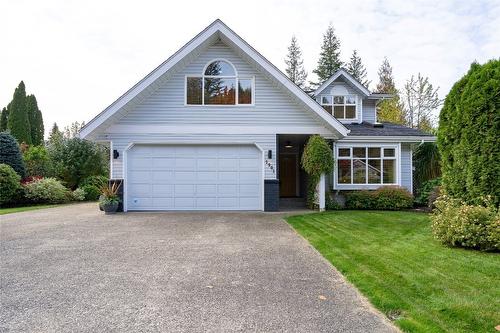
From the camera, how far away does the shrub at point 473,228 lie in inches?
245

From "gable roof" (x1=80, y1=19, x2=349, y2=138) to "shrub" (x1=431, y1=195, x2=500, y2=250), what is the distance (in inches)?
248

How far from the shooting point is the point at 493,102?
6898mm

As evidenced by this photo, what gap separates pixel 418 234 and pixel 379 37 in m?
11.1

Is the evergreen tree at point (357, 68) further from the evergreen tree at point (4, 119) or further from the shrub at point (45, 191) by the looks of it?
the evergreen tree at point (4, 119)

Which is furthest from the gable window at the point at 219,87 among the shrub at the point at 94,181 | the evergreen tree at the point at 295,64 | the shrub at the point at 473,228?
the evergreen tree at the point at 295,64

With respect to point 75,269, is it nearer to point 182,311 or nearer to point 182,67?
point 182,311

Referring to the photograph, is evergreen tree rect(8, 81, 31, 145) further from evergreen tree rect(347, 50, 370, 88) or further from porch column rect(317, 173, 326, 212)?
evergreen tree rect(347, 50, 370, 88)

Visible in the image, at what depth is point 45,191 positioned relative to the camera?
17219 mm

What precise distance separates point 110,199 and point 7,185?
7847 millimetres

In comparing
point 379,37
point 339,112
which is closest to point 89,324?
point 339,112

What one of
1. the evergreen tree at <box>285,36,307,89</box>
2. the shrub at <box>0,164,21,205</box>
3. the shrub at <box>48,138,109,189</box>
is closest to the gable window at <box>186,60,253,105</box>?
the shrub at <box>0,164,21,205</box>

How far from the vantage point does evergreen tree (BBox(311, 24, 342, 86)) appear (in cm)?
4000

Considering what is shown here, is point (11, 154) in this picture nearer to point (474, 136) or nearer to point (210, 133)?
point (210, 133)

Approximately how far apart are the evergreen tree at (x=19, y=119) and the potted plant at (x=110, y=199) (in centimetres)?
2226
